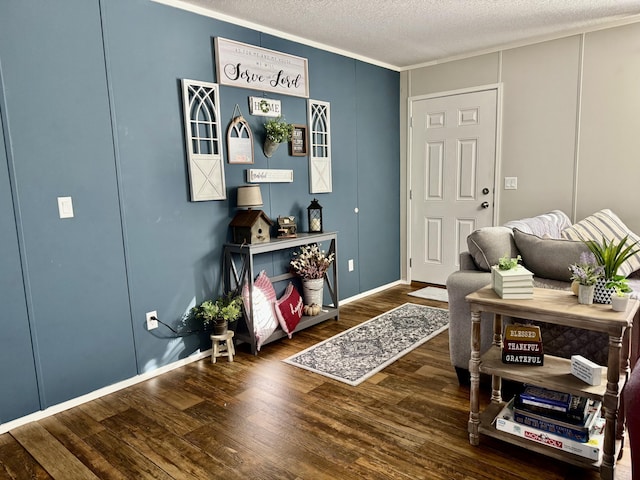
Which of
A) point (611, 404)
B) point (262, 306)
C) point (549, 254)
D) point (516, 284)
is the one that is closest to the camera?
point (611, 404)

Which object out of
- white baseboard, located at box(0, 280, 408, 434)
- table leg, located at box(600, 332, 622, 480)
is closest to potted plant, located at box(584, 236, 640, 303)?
table leg, located at box(600, 332, 622, 480)

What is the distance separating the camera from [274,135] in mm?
3363

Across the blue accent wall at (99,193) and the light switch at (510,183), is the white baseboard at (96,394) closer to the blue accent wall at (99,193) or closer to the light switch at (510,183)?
the blue accent wall at (99,193)

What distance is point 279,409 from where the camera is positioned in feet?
7.82

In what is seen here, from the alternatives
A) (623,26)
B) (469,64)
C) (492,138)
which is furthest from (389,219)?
(623,26)

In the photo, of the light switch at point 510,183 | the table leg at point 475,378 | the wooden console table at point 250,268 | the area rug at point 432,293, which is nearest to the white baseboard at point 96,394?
the wooden console table at point 250,268

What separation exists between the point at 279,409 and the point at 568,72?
11.9ft

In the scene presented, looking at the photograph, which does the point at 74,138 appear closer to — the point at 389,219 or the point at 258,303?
the point at 258,303

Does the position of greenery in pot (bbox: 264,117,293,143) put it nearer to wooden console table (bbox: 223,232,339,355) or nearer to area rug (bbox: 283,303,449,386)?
wooden console table (bbox: 223,232,339,355)

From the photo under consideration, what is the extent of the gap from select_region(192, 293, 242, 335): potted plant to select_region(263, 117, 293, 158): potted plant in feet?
3.82

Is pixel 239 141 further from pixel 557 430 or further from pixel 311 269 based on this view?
pixel 557 430

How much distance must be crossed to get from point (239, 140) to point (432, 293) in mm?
2534

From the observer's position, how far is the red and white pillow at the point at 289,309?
333cm

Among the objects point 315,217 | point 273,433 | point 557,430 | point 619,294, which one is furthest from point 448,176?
point 273,433
